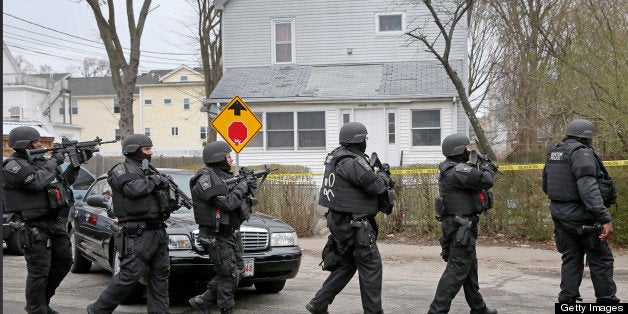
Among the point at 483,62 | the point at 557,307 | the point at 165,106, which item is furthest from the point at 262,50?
the point at 165,106

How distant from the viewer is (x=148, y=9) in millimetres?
20812

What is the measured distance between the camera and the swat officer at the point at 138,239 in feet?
20.2

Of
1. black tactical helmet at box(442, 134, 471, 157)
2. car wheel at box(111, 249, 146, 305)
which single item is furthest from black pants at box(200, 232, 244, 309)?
black tactical helmet at box(442, 134, 471, 157)

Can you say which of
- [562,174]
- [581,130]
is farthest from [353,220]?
[581,130]

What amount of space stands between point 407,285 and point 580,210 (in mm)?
2860

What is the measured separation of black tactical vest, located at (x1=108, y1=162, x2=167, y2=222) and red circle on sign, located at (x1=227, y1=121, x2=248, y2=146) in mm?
4902

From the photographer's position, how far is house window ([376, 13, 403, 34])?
2117 cm

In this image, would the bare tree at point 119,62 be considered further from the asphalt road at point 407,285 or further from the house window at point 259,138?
the asphalt road at point 407,285

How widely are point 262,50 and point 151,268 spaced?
53.3ft

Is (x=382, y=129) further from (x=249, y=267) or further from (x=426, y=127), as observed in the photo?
(x=249, y=267)

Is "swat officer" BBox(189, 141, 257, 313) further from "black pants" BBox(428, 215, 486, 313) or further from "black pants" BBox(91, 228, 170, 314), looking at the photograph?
"black pants" BBox(428, 215, 486, 313)

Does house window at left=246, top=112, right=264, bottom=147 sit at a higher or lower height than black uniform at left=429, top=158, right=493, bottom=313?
higher

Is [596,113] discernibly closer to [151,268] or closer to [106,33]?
[151,268]

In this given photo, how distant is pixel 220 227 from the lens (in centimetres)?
661
